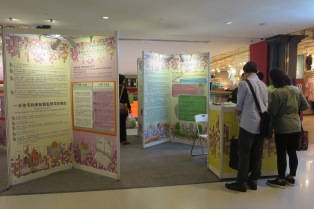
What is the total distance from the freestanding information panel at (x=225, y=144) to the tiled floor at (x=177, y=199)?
12.3 inches

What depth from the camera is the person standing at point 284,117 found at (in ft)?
11.3

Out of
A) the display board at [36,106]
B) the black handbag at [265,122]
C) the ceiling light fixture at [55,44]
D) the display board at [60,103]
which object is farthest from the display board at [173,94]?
the black handbag at [265,122]

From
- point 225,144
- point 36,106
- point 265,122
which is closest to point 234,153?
point 225,144

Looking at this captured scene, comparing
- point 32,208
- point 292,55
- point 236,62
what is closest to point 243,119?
point 32,208

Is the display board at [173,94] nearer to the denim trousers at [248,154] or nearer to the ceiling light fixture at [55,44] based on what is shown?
the ceiling light fixture at [55,44]

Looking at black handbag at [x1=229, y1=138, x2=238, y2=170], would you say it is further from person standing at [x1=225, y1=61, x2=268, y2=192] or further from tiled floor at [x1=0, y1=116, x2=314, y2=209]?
tiled floor at [x1=0, y1=116, x2=314, y2=209]

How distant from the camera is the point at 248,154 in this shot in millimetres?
3328

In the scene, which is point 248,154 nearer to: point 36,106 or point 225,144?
point 225,144

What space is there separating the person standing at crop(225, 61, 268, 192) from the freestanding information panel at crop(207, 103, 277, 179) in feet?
1.05

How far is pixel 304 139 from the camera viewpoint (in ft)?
12.7

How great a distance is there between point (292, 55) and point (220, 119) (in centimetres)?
582

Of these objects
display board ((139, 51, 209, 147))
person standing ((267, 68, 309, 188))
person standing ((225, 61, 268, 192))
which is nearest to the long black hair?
person standing ((267, 68, 309, 188))

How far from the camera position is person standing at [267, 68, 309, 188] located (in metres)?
3.43

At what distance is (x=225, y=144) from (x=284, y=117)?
858mm
